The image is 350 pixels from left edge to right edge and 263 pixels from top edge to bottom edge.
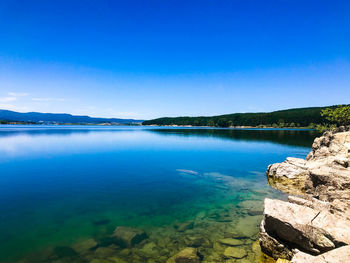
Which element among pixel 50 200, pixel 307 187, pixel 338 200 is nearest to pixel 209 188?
pixel 307 187

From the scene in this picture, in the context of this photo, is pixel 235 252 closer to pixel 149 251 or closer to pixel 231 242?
pixel 231 242

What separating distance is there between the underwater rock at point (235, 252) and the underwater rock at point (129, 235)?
3.87m

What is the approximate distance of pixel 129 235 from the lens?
9.66 metres

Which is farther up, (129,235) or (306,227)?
(306,227)

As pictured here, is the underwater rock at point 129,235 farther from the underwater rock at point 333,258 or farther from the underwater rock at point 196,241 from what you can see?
the underwater rock at point 333,258

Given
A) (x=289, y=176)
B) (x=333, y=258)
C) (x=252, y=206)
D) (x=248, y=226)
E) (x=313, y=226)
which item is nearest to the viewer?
(x=333, y=258)

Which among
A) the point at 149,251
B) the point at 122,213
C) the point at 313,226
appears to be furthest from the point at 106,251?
the point at 313,226

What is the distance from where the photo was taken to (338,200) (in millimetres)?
9172

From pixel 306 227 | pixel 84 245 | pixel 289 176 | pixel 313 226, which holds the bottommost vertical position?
pixel 84 245

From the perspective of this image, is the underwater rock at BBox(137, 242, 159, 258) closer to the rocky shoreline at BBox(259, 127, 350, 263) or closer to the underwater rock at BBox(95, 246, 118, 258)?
the underwater rock at BBox(95, 246, 118, 258)

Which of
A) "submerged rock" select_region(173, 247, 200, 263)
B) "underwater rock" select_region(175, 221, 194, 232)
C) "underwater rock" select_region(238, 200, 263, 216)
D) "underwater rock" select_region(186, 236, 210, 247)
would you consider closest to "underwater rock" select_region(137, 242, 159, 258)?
"submerged rock" select_region(173, 247, 200, 263)

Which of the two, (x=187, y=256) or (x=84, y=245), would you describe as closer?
(x=187, y=256)

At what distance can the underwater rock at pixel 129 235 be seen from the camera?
360 inches

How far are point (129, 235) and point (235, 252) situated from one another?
5.01 metres
